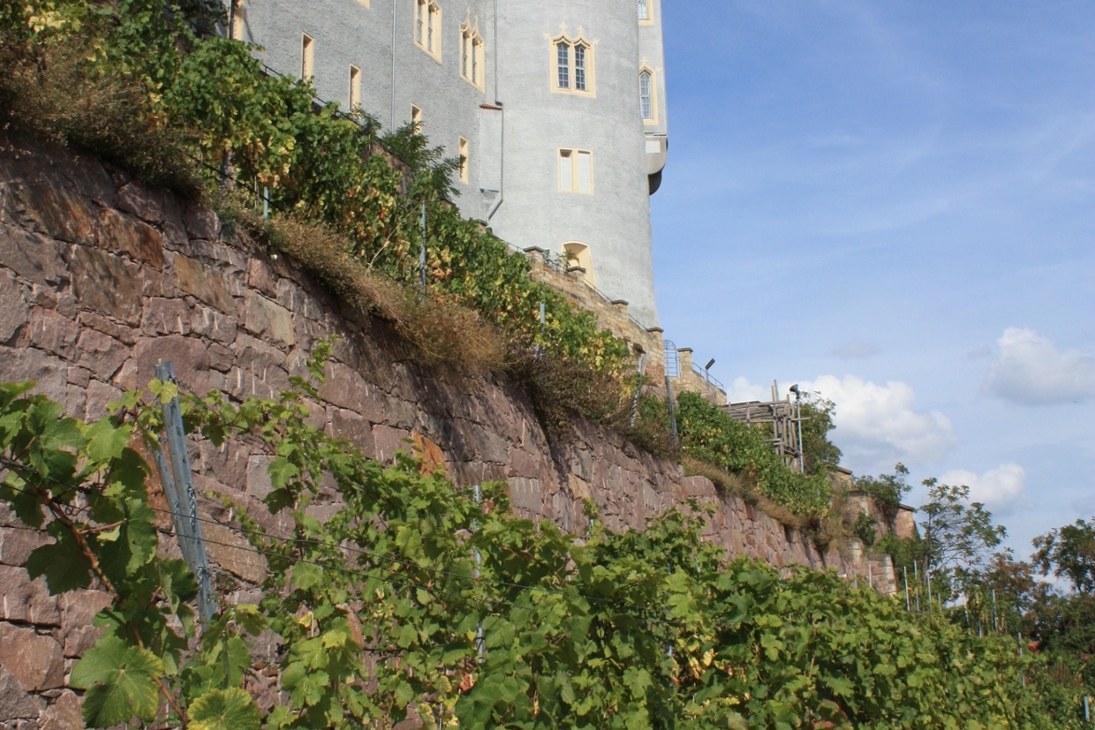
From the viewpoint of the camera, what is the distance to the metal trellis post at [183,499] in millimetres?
4215

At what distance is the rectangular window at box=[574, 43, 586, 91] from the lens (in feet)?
91.2

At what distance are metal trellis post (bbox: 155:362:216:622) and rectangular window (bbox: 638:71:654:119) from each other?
27220mm

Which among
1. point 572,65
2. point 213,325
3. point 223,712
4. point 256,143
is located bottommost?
point 223,712

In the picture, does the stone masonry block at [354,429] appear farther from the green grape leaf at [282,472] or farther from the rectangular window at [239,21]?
the rectangular window at [239,21]

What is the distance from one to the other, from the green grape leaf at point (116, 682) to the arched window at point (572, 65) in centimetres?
2587

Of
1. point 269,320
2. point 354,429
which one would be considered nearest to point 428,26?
point 354,429

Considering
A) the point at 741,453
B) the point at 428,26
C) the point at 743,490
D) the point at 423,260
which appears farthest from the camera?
the point at 428,26

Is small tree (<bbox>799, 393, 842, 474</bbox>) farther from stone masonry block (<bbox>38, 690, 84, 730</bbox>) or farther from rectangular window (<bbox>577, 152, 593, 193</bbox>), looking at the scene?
stone masonry block (<bbox>38, 690, 84, 730</bbox>)

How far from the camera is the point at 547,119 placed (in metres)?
27.1

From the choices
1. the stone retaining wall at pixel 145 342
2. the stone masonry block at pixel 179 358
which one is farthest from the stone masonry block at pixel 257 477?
the stone masonry block at pixel 179 358

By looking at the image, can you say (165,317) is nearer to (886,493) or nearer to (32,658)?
(32,658)

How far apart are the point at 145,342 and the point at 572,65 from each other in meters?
23.3

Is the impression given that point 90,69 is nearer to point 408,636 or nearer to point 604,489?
point 408,636

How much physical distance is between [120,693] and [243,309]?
438 cm
